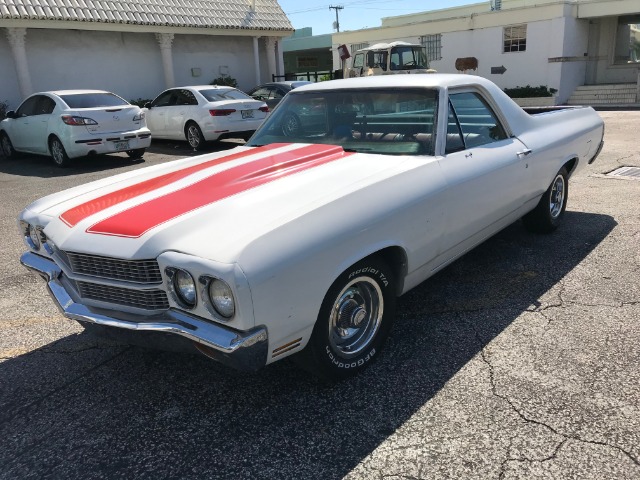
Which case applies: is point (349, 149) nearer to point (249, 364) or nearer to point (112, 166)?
point (249, 364)

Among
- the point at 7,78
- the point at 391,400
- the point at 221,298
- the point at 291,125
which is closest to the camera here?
the point at 221,298

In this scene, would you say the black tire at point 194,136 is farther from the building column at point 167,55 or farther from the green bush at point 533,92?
the green bush at point 533,92

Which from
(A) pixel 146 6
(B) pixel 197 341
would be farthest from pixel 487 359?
(A) pixel 146 6

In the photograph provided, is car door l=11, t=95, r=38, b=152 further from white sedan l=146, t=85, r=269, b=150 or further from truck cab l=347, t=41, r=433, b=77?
truck cab l=347, t=41, r=433, b=77

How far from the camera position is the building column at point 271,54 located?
68.1 ft

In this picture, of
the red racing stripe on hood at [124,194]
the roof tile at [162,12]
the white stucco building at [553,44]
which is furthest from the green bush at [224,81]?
the red racing stripe on hood at [124,194]

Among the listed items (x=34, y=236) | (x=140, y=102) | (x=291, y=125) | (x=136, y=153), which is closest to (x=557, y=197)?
(x=291, y=125)

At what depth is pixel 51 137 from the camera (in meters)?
11.1

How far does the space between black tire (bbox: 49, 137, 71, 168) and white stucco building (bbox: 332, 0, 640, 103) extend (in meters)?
19.8

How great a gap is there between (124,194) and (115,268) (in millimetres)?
697

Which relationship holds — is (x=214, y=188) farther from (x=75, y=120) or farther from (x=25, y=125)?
(x=25, y=125)

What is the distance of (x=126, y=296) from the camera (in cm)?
269

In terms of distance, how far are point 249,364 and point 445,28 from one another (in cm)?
2702

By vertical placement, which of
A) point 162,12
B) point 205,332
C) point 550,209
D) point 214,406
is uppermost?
point 162,12
